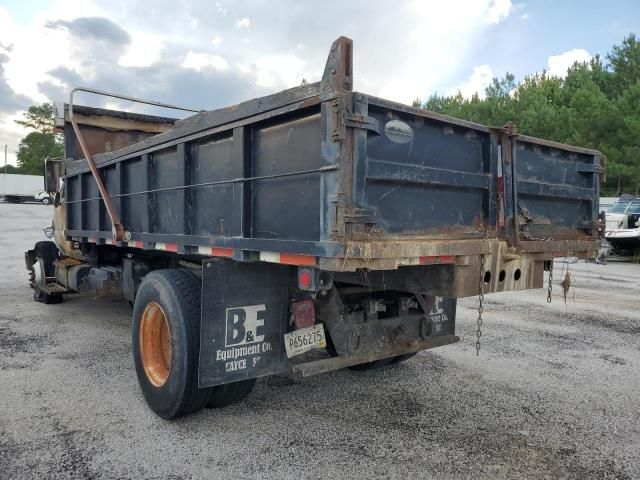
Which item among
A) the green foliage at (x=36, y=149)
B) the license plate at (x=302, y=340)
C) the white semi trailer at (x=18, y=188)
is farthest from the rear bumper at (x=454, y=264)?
the green foliage at (x=36, y=149)

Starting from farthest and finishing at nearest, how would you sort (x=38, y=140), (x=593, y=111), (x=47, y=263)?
(x=38, y=140)
(x=593, y=111)
(x=47, y=263)

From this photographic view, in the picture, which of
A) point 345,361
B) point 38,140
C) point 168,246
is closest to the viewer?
point 345,361

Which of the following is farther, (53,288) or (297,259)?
(53,288)

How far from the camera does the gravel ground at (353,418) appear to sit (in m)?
3.18

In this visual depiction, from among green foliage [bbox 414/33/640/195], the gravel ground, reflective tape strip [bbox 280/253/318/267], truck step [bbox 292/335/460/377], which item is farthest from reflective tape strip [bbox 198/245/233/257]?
green foliage [bbox 414/33/640/195]

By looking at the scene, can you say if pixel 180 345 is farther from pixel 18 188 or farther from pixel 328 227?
pixel 18 188

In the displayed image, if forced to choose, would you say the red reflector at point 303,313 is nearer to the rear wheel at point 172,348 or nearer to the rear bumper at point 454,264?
the rear bumper at point 454,264

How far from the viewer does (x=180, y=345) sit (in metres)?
3.64

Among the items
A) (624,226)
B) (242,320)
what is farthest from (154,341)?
(624,226)

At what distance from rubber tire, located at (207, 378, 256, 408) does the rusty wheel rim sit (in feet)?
1.68

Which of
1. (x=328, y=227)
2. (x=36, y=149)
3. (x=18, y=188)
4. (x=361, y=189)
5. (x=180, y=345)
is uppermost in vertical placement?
(x=36, y=149)

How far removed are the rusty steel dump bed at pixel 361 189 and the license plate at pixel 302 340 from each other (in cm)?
66

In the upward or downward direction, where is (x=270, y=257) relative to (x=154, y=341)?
upward

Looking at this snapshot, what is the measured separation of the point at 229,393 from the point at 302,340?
0.79 metres
